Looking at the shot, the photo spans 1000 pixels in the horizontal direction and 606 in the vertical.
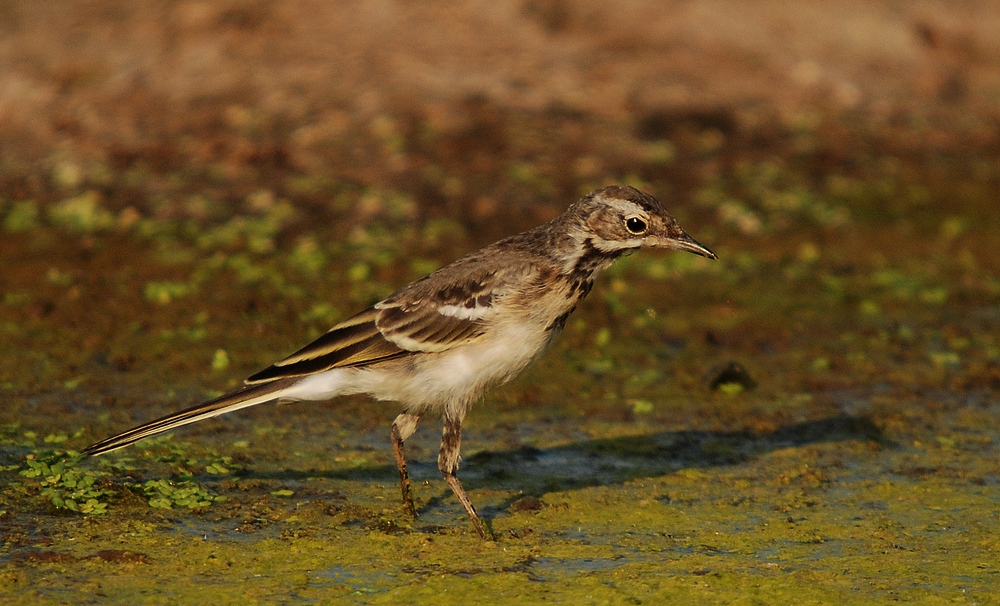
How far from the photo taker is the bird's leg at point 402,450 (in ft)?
27.9

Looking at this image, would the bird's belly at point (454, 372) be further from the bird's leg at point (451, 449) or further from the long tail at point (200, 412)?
the long tail at point (200, 412)

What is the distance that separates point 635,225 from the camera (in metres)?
8.59

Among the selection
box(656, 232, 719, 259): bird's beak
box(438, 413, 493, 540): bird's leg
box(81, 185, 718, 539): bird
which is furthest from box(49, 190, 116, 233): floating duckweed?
box(656, 232, 719, 259): bird's beak

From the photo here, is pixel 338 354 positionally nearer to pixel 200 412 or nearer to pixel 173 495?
pixel 200 412

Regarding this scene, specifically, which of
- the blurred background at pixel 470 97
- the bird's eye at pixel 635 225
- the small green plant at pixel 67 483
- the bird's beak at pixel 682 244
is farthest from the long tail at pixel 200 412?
the blurred background at pixel 470 97

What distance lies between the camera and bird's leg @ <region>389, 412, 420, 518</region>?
27.9 feet

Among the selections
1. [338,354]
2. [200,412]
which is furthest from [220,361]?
[200,412]

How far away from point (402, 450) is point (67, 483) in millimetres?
2072

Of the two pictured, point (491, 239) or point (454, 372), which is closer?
point (454, 372)

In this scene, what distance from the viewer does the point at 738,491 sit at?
30.6 ft

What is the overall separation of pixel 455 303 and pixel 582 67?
33.6 ft

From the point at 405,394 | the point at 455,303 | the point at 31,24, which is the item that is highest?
the point at 31,24

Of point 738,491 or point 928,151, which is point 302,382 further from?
point 928,151

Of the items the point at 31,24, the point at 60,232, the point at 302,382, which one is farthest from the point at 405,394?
the point at 31,24
